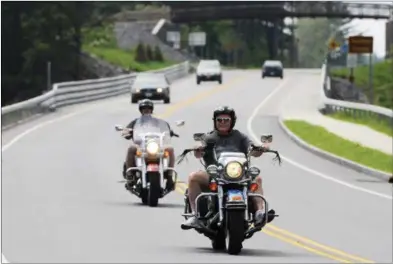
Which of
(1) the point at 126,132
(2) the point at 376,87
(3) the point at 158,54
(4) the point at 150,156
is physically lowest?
(4) the point at 150,156

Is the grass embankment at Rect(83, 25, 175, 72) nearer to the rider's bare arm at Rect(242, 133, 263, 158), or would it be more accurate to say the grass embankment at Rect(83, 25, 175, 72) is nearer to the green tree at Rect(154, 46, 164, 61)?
the green tree at Rect(154, 46, 164, 61)

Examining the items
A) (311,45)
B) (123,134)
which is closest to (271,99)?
(311,45)

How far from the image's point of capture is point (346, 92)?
43.3 feet

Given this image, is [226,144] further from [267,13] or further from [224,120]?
[267,13]

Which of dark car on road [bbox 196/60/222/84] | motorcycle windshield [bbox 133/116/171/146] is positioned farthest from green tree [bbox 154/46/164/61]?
motorcycle windshield [bbox 133/116/171/146]

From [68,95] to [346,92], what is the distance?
354 centimetres

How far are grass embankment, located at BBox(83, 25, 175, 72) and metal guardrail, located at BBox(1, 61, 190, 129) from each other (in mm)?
280

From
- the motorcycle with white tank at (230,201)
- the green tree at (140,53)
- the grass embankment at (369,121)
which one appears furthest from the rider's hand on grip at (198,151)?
the green tree at (140,53)

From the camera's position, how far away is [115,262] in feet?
120

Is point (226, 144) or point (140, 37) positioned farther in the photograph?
point (140, 37)

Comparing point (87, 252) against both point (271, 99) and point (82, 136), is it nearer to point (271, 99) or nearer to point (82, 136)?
point (271, 99)

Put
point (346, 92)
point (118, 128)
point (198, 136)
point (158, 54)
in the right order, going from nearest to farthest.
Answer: point (198, 136), point (118, 128), point (346, 92), point (158, 54)

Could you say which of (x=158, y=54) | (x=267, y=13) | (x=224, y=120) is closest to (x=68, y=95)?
(x=158, y=54)

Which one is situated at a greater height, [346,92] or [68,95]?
[346,92]
